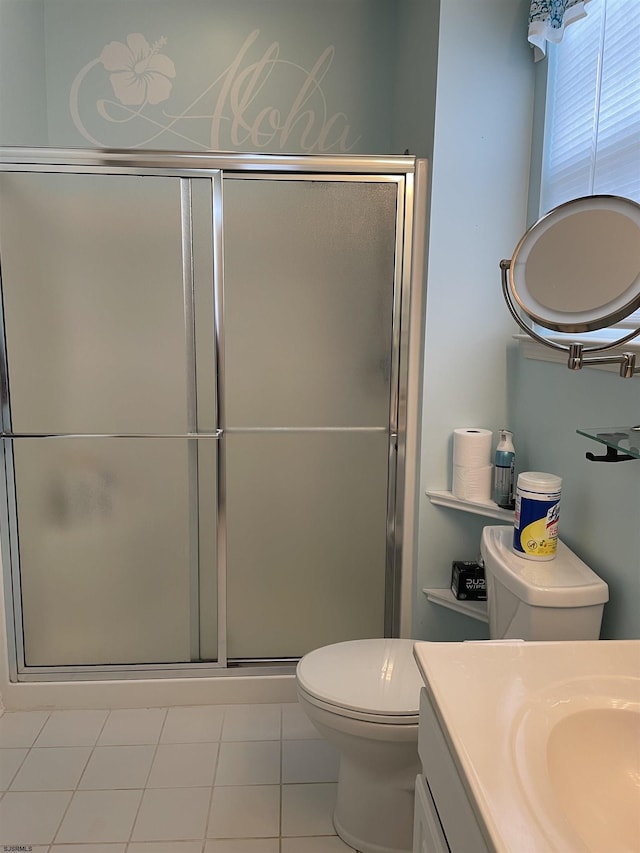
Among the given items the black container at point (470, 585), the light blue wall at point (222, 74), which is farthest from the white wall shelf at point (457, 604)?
the light blue wall at point (222, 74)

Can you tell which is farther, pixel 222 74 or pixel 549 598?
pixel 222 74

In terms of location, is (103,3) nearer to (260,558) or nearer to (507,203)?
(507,203)

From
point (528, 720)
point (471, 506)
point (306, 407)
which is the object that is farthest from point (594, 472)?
point (306, 407)

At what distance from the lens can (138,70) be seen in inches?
103

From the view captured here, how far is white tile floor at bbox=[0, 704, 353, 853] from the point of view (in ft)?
5.67

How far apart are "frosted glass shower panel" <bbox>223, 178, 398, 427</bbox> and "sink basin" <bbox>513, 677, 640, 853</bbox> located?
132 centimetres

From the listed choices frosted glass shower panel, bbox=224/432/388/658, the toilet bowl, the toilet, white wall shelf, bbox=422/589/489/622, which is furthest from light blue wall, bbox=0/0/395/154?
the toilet bowl

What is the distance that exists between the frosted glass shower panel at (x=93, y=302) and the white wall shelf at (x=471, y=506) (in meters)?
0.81

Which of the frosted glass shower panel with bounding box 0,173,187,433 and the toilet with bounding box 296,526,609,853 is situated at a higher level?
the frosted glass shower panel with bounding box 0,173,187,433

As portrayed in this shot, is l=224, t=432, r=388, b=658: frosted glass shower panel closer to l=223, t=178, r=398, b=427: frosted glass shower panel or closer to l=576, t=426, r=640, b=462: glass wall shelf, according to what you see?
l=223, t=178, r=398, b=427: frosted glass shower panel

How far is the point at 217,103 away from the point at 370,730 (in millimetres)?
2272

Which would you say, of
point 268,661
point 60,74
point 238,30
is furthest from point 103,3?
point 268,661

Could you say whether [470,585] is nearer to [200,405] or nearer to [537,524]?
[537,524]

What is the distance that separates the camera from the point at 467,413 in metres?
2.14
